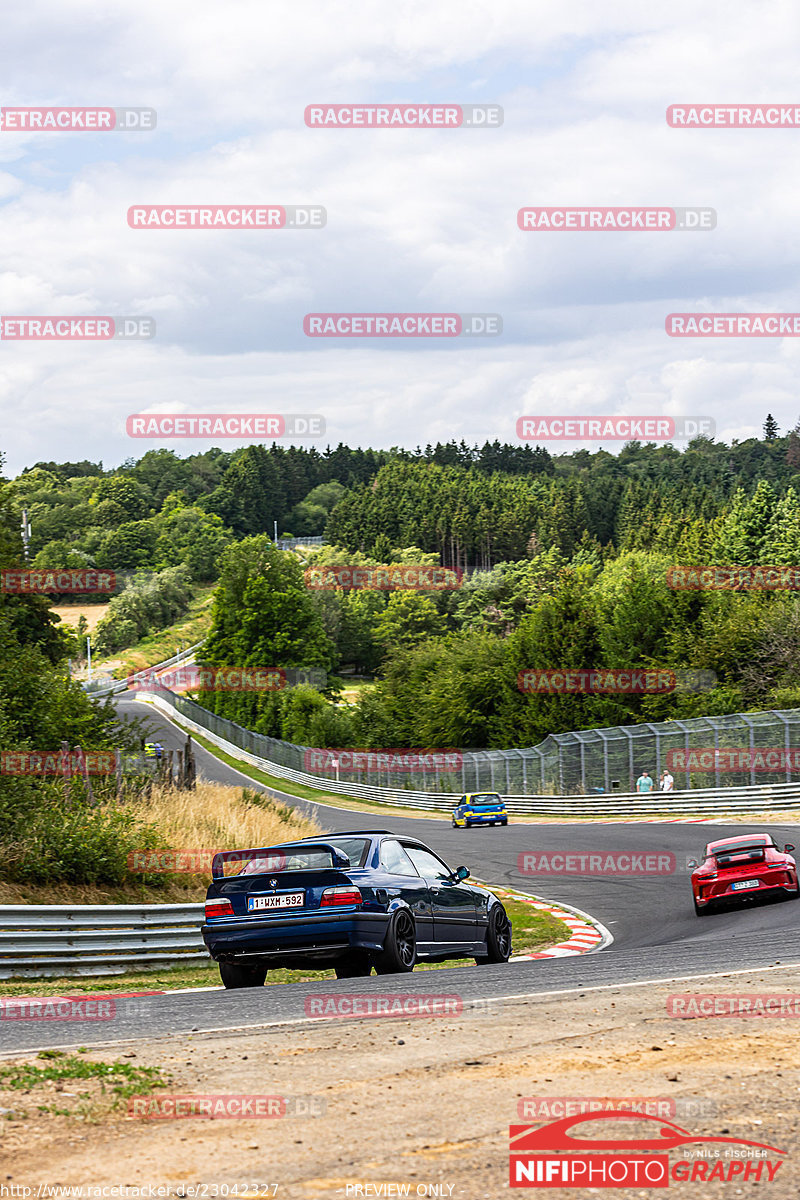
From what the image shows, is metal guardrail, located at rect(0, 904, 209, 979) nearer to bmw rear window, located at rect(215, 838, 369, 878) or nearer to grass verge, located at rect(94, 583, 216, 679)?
bmw rear window, located at rect(215, 838, 369, 878)

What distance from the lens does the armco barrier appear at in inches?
1355

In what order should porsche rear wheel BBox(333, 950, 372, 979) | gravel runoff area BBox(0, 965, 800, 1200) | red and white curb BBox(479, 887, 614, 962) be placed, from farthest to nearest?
red and white curb BBox(479, 887, 614, 962) → porsche rear wheel BBox(333, 950, 372, 979) → gravel runoff area BBox(0, 965, 800, 1200)

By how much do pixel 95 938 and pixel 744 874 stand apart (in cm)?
910

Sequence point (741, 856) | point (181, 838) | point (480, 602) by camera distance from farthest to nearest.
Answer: point (480, 602), point (741, 856), point (181, 838)

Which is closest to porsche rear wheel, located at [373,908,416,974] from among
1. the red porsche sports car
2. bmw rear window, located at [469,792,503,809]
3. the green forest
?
the red porsche sports car

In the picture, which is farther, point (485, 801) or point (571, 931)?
point (485, 801)

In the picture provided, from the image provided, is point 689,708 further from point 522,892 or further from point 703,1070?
point 703,1070

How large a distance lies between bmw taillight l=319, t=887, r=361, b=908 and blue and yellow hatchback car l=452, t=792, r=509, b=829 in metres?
34.4

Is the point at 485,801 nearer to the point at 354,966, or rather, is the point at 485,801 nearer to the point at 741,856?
the point at 741,856

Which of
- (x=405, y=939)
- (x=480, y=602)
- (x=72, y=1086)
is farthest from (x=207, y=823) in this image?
(x=480, y=602)

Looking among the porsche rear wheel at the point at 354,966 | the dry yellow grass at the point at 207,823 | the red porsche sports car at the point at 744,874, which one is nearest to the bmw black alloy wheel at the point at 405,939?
the porsche rear wheel at the point at 354,966

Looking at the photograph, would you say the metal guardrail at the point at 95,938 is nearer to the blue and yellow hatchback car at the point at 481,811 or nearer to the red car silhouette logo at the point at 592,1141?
the red car silhouette logo at the point at 592,1141

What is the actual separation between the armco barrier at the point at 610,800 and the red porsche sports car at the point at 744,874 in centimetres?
1675

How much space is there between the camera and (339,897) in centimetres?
1095
